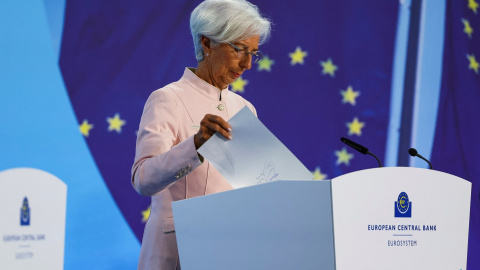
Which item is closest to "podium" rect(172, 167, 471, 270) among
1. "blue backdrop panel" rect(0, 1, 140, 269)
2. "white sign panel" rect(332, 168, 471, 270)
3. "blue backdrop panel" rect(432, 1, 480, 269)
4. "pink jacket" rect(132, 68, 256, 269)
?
"white sign panel" rect(332, 168, 471, 270)

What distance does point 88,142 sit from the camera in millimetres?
3256

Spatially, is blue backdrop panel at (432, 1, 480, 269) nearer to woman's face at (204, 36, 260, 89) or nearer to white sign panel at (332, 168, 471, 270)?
woman's face at (204, 36, 260, 89)

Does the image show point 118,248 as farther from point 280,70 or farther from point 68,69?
point 280,70

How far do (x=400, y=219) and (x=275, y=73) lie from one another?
2.68m

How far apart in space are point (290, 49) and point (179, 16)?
2.44ft

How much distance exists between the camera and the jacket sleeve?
5.08 feet

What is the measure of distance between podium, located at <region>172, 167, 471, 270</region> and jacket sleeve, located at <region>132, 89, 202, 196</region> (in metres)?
0.15

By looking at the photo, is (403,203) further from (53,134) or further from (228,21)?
(53,134)

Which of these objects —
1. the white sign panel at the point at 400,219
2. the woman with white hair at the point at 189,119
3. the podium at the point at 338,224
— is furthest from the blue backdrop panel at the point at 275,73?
the white sign panel at the point at 400,219

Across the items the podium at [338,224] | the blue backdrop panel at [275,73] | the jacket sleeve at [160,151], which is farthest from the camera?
the blue backdrop panel at [275,73]

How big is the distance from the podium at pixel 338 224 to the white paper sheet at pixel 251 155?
0.41ft

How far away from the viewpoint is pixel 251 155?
4.57ft

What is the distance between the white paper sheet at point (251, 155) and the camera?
1.34 metres

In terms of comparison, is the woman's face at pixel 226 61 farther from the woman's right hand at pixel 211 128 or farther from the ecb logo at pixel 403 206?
the ecb logo at pixel 403 206
